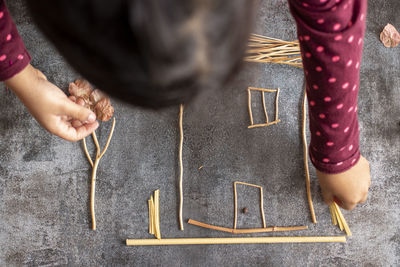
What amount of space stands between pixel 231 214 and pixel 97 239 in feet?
1.09

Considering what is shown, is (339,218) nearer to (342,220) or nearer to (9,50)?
(342,220)

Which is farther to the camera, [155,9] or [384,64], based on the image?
[384,64]

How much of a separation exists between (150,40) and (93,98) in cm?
77

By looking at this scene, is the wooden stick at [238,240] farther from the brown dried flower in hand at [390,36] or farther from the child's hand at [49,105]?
the brown dried flower in hand at [390,36]

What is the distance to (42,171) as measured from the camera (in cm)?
104

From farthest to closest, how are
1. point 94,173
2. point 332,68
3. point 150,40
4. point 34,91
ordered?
point 94,173
point 34,91
point 332,68
point 150,40

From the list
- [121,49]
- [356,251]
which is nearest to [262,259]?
[356,251]

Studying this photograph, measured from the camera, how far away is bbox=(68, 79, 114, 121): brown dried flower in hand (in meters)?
1.06

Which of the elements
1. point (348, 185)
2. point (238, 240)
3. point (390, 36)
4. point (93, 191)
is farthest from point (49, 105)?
point (390, 36)

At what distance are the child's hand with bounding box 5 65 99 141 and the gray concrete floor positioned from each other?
169mm

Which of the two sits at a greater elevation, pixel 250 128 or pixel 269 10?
pixel 269 10

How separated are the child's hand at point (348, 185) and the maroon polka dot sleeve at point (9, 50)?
0.63 metres

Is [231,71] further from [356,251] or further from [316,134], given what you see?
[356,251]

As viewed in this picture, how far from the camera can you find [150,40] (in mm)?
334
